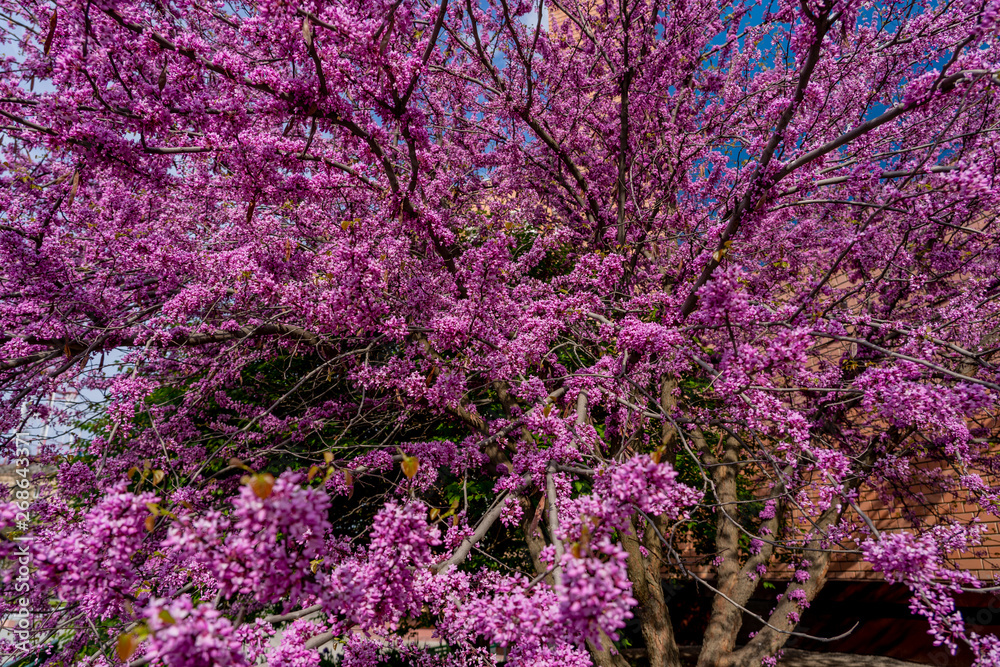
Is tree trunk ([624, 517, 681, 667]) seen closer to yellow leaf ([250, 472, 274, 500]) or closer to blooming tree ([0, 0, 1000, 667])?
blooming tree ([0, 0, 1000, 667])

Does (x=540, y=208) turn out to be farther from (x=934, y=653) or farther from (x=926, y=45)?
(x=934, y=653)

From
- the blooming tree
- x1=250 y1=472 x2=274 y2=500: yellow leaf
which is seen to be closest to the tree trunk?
the blooming tree

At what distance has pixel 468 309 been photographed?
4.68 meters

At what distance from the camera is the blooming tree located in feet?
7.83

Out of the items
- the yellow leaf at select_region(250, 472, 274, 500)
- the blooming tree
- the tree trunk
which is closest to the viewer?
the yellow leaf at select_region(250, 472, 274, 500)

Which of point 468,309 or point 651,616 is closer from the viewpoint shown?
point 468,309

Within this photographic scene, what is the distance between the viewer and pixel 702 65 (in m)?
7.68

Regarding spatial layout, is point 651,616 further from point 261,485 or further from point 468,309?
point 261,485

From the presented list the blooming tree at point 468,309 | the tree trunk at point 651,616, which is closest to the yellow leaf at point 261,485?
the blooming tree at point 468,309

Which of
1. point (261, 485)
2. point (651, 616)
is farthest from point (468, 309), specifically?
point (651, 616)

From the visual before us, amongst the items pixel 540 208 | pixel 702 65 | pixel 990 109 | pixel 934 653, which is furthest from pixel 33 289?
pixel 934 653

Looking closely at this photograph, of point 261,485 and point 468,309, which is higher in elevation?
point 468,309

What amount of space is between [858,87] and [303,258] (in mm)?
7448

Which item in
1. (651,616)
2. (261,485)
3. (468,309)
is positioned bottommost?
(651,616)
